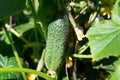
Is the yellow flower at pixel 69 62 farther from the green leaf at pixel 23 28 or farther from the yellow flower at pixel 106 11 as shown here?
the green leaf at pixel 23 28

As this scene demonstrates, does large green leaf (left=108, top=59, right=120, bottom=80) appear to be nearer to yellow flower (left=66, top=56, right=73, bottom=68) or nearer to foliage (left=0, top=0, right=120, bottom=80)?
foliage (left=0, top=0, right=120, bottom=80)

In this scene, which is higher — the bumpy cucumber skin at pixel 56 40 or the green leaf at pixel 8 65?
the bumpy cucumber skin at pixel 56 40

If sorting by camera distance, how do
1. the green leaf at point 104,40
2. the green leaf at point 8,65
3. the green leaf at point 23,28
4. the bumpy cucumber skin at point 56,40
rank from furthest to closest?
the green leaf at point 23,28
the green leaf at point 8,65
the bumpy cucumber skin at point 56,40
the green leaf at point 104,40

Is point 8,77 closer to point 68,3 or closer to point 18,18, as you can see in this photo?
point 68,3

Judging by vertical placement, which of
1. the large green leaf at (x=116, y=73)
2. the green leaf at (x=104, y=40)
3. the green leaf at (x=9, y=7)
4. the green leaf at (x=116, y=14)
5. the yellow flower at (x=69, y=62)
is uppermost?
the green leaf at (x=9, y=7)

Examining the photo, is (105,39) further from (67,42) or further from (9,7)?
(9,7)

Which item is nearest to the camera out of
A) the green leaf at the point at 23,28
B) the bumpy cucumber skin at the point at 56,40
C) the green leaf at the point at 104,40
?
the green leaf at the point at 104,40

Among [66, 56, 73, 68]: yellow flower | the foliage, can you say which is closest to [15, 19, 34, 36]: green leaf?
the foliage

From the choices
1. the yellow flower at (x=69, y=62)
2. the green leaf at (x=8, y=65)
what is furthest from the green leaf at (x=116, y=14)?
the green leaf at (x=8, y=65)

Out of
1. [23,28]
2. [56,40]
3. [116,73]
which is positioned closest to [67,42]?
[56,40]
